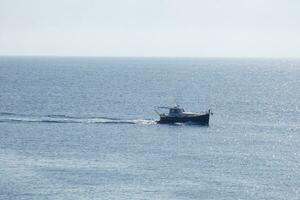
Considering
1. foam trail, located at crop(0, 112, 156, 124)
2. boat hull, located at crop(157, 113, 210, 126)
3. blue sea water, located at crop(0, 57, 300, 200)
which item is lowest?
blue sea water, located at crop(0, 57, 300, 200)

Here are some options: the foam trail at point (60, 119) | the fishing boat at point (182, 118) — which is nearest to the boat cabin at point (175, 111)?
the fishing boat at point (182, 118)

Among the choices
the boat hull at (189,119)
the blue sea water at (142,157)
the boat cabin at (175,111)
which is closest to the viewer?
the blue sea water at (142,157)

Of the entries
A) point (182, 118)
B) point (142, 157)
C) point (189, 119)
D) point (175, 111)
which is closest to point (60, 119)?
point (175, 111)

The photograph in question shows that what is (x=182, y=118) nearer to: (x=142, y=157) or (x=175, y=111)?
(x=175, y=111)

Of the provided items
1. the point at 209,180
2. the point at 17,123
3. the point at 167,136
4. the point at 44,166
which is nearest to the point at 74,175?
the point at 44,166

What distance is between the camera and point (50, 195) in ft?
303

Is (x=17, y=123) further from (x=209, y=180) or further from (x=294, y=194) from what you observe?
(x=294, y=194)

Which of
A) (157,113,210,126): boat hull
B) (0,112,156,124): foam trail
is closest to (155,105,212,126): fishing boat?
(157,113,210,126): boat hull

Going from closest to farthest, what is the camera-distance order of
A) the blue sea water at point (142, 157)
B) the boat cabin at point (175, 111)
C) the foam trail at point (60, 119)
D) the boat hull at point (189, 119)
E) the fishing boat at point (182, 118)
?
the blue sea water at point (142, 157) < the boat hull at point (189, 119) < the fishing boat at point (182, 118) < the foam trail at point (60, 119) < the boat cabin at point (175, 111)

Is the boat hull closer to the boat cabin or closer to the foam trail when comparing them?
the boat cabin

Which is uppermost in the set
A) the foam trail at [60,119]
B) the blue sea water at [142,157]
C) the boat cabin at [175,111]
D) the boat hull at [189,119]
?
the boat cabin at [175,111]

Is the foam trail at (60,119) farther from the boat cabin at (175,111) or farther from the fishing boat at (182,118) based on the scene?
the boat cabin at (175,111)

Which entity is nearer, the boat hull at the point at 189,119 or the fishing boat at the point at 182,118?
the boat hull at the point at 189,119

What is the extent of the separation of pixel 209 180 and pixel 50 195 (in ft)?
75.7
